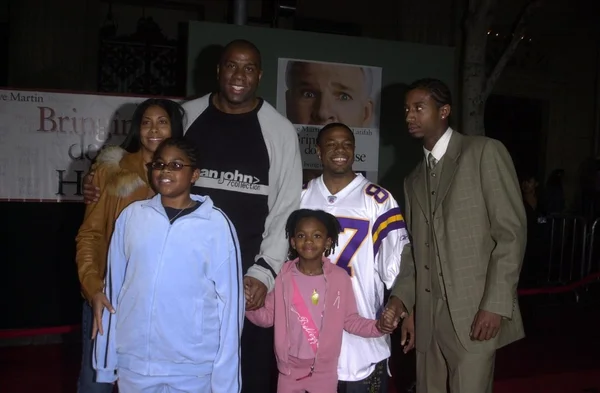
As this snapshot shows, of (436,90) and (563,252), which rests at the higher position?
(436,90)

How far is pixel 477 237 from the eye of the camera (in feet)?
10.1

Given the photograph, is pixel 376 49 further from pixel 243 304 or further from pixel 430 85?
pixel 243 304

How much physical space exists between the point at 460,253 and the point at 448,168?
42cm

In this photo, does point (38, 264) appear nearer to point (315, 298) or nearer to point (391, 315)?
point (315, 298)

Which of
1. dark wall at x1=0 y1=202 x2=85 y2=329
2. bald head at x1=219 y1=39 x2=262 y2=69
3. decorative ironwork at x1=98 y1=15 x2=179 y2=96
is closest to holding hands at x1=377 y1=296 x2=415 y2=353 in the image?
bald head at x1=219 y1=39 x2=262 y2=69

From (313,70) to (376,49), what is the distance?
68 centimetres

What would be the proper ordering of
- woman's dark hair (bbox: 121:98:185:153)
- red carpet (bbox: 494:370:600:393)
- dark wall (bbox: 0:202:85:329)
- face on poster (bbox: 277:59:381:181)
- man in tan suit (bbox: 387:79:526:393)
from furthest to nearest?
1. face on poster (bbox: 277:59:381:181)
2. dark wall (bbox: 0:202:85:329)
3. red carpet (bbox: 494:370:600:393)
4. woman's dark hair (bbox: 121:98:185:153)
5. man in tan suit (bbox: 387:79:526:393)

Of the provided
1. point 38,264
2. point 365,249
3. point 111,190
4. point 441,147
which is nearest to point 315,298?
point 365,249

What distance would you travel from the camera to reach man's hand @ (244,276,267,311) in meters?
3.13

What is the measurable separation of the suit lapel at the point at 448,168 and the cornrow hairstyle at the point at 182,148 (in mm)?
1200

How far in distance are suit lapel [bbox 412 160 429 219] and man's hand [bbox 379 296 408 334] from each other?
0.47 m

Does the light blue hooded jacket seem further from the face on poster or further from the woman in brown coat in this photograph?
the face on poster

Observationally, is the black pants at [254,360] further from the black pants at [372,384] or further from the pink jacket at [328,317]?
the black pants at [372,384]

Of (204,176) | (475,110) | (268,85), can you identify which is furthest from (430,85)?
(475,110)
